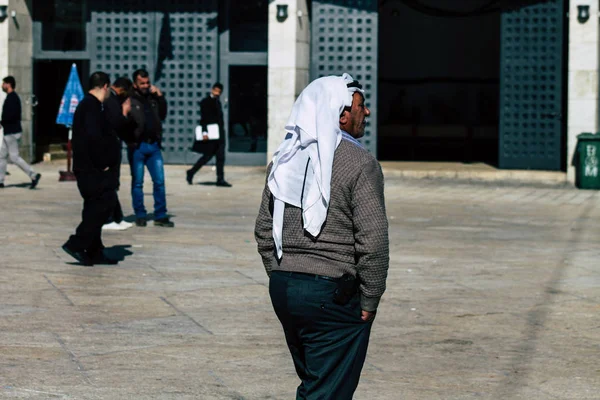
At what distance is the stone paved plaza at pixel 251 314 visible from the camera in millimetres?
7227

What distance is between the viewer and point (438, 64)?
31734mm

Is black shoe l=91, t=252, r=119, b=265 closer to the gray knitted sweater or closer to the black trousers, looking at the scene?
the black trousers

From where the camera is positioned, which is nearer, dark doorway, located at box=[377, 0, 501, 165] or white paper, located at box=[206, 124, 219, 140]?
white paper, located at box=[206, 124, 219, 140]

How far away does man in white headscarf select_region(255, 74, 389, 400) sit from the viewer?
493 cm

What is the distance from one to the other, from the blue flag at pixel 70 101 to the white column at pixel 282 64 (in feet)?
14.3

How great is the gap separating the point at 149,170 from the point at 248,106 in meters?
10.7

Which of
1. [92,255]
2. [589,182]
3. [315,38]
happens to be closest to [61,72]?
[315,38]

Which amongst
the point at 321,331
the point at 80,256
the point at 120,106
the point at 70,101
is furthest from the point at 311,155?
the point at 70,101

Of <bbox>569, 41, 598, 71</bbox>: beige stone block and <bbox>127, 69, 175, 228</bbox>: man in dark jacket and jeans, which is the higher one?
<bbox>569, 41, 598, 71</bbox>: beige stone block

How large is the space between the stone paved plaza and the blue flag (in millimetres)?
4653

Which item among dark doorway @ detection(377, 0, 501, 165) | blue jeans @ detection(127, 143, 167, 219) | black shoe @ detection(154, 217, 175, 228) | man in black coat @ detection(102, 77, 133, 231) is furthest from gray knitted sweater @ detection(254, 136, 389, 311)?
dark doorway @ detection(377, 0, 501, 165)

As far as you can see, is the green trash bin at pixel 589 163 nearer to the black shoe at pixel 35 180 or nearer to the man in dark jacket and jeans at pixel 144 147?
the black shoe at pixel 35 180

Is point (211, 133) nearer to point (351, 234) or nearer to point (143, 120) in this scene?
point (143, 120)

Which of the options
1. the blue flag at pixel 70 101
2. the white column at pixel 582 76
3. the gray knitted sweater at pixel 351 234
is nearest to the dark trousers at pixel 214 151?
the blue flag at pixel 70 101
